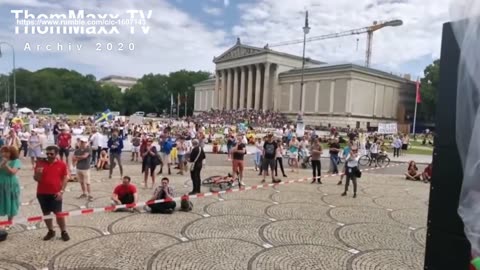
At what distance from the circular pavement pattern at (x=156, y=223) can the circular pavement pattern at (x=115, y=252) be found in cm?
32

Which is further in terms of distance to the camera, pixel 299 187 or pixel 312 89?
pixel 312 89

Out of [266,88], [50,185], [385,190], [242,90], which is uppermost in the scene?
[266,88]

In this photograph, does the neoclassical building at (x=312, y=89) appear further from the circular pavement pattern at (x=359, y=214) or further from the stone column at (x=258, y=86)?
the circular pavement pattern at (x=359, y=214)

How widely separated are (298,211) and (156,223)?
360 cm

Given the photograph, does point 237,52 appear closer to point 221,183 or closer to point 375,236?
point 221,183

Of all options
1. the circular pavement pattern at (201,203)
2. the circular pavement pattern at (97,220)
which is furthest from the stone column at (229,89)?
the circular pavement pattern at (97,220)

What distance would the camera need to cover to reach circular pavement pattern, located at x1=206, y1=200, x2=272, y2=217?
9086 millimetres

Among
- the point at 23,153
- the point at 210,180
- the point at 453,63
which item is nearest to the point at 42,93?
the point at 23,153

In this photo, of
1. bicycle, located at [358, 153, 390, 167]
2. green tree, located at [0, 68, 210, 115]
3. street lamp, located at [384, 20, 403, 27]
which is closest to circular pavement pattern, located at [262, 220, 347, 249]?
bicycle, located at [358, 153, 390, 167]

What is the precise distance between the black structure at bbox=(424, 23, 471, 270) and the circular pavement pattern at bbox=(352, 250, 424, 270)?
342 centimetres

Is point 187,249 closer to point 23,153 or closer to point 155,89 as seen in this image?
point 23,153

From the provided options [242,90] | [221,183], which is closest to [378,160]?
[221,183]

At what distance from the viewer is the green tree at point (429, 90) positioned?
251 feet

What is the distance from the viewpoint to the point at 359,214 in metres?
9.48
